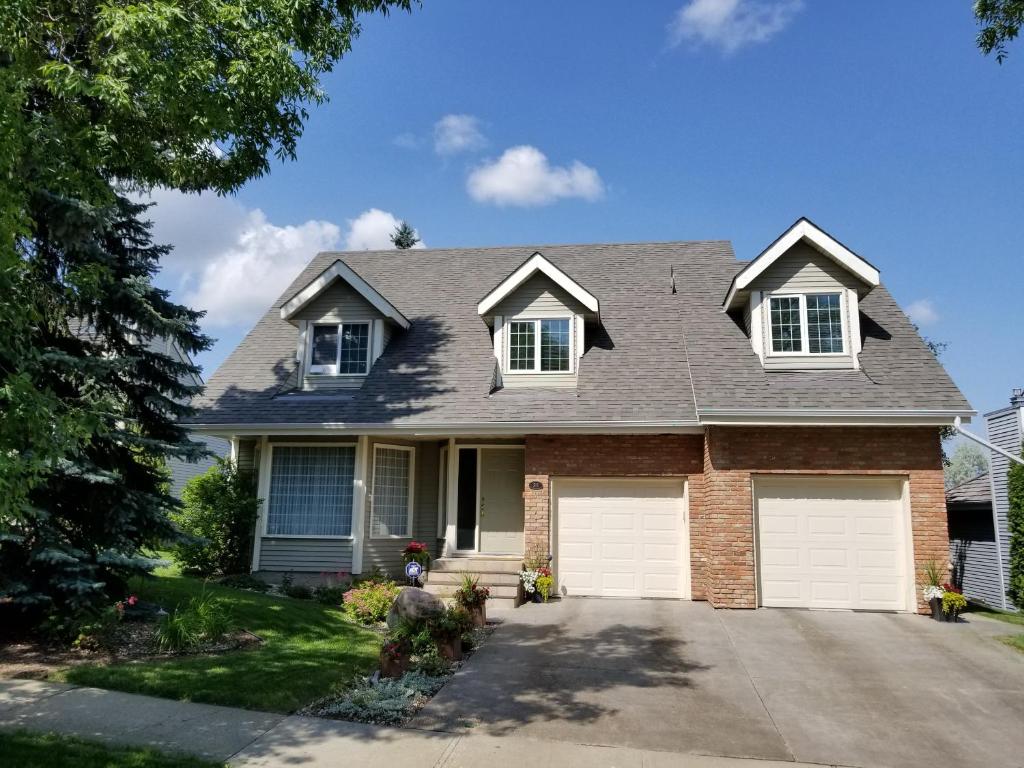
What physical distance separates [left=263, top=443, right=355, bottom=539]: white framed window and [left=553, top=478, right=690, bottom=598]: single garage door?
441 cm

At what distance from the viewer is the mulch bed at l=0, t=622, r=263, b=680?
7.61 meters

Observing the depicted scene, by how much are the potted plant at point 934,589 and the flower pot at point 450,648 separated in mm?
8035

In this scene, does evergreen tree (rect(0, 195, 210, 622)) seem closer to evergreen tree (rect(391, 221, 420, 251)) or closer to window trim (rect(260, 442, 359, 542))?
window trim (rect(260, 442, 359, 542))

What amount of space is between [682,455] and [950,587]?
4.81 meters

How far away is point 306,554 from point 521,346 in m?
6.15

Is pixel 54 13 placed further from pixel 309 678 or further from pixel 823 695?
pixel 823 695

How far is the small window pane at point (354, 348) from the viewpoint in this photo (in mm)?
15562

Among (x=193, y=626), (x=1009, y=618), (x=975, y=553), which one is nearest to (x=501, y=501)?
(x=193, y=626)

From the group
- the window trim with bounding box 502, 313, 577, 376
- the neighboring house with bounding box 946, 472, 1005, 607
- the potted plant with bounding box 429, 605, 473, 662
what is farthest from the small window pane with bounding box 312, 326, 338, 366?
the neighboring house with bounding box 946, 472, 1005, 607

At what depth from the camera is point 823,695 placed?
7719 millimetres

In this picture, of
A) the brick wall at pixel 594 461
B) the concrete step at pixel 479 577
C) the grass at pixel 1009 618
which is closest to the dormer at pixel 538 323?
the brick wall at pixel 594 461

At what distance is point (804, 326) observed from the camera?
13703mm

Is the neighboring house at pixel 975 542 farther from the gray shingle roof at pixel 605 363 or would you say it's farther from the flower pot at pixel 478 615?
the flower pot at pixel 478 615

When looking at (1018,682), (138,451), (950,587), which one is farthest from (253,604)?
(950,587)
